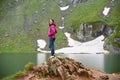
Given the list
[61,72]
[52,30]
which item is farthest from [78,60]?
[61,72]

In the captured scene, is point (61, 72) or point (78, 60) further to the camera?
point (78, 60)

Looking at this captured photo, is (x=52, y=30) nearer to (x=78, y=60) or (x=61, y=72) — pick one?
(x=61, y=72)

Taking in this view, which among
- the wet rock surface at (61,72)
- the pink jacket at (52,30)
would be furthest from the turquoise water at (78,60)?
the pink jacket at (52,30)

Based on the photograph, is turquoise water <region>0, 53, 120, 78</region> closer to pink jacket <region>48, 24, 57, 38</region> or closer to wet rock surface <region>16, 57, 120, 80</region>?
wet rock surface <region>16, 57, 120, 80</region>

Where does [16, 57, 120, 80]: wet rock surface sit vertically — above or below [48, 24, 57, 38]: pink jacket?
below

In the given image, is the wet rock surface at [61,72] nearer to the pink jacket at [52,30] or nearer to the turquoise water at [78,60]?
the pink jacket at [52,30]

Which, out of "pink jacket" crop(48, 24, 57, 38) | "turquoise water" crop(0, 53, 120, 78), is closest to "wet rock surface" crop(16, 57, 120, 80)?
"pink jacket" crop(48, 24, 57, 38)

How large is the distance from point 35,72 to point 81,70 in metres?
4.87

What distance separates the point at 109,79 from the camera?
117 feet

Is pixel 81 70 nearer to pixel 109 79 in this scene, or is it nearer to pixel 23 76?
pixel 109 79

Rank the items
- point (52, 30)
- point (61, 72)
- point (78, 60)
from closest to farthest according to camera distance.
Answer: point (61, 72)
point (52, 30)
point (78, 60)

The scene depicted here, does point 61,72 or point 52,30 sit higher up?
point 52,30

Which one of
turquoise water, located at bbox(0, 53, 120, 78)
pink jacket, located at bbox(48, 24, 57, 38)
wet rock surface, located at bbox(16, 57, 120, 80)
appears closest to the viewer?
wet rock surface, located at bbox(16, 57, 120, 80)

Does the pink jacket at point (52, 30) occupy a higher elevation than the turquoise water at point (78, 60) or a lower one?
higher
